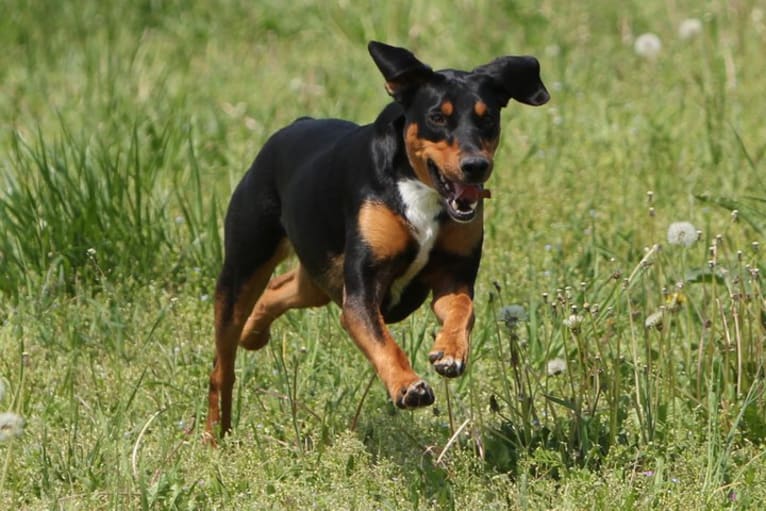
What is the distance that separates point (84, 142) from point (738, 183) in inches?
118

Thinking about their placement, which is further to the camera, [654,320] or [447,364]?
[654,320]

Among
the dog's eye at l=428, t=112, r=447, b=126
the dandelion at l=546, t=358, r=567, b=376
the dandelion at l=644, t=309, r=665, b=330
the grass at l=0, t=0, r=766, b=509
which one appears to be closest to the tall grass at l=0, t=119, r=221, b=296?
the grass at l=0, t=0, r=766, b=509

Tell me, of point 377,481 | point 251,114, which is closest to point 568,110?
point 251,114

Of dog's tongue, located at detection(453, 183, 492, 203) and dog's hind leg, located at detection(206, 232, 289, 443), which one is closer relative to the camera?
dog's tongue, located at detection(453, 183, 492, 203)

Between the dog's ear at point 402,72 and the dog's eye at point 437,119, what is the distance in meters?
0.18

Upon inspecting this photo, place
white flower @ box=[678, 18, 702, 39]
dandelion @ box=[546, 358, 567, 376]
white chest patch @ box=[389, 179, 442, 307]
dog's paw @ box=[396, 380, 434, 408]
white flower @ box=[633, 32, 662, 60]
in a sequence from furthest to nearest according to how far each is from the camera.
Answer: white flower @ box=[678, 18, 702, 39]
white flower @ box=[633, 32, 662, 60]
dandelion @ box=[546, 358, 567, 376]
white chest patch @ box=[389, 179, 442, 307]
dog's paw @ box=[396, 380, 434, 408]

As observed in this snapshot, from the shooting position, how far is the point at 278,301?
5.69m

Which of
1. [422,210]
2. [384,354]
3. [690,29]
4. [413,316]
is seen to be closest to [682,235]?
[413,316]

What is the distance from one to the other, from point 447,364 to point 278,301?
1.41 metres

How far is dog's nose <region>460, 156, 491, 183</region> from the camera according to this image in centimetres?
445

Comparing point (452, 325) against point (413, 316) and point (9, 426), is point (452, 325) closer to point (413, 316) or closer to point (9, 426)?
point (9, 426)

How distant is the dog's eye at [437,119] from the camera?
15.2 ft

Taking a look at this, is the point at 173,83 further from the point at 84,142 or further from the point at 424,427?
the point at 424,427

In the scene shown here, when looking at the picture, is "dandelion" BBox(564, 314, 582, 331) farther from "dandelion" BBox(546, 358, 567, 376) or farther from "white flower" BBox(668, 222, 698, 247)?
"white flower" BBox(668, 222, 698, 247)
